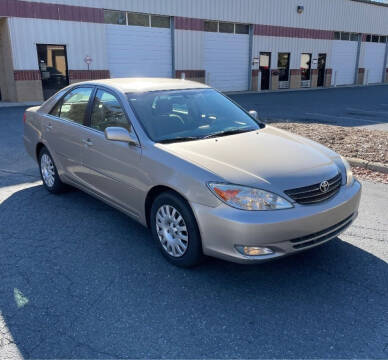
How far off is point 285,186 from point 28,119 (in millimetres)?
4332

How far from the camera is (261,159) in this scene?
339 centimetres

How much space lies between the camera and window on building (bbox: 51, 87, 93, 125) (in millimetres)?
4625

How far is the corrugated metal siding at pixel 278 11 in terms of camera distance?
20250 millimetres

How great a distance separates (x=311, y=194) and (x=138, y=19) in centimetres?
1930

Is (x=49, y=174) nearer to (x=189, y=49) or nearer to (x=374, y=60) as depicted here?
(x=189, y=49)

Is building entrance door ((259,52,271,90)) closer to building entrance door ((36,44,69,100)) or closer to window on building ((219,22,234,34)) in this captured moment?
window on building ((219,22,234,34))

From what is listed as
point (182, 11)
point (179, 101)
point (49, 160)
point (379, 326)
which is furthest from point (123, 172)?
point (182, 11)

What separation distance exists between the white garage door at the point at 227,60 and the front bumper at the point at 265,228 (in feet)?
70.5

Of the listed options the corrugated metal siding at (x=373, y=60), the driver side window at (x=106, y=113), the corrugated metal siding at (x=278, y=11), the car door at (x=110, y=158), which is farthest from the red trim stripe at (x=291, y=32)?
the car door at (x=110, y=158)

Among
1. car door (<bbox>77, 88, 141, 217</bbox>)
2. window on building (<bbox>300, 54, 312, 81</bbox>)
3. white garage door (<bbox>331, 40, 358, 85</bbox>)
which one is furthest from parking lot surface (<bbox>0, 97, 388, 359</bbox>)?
white garage door (<bbox>331, 40, 358, 85</bbox>)

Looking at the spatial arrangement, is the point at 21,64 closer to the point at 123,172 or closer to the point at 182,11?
the point at 182,11

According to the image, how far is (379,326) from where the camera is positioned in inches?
109

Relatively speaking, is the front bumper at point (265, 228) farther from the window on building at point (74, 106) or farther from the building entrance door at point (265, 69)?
the building entrance door at point (265, 69)

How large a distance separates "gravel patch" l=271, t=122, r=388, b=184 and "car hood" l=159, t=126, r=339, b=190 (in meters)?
3.01
